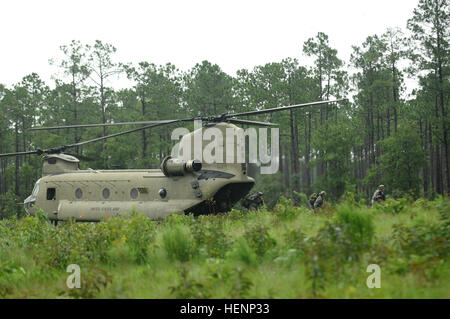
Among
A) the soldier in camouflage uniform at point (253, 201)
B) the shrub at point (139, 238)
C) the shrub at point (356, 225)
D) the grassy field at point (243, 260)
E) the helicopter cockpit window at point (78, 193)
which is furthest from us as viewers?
the helicopter cockpit window at point (78, 193)

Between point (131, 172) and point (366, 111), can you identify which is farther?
point (366, 111)

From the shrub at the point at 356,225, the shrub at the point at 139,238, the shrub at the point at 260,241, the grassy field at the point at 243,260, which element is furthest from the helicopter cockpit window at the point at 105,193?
the shrub at the point at 356,225

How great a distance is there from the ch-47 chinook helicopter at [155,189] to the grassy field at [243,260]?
18.5 feet

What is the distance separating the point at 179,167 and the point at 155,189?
1.45 metres

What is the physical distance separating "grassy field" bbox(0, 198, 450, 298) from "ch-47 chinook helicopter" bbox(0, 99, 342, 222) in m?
5.65

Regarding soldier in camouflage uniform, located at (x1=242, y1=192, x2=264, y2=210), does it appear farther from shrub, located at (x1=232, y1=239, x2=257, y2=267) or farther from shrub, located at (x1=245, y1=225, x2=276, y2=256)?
shrub, located at (x1=232, y1=239, x2=257, y2=267)

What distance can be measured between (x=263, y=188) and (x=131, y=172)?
3035 cm

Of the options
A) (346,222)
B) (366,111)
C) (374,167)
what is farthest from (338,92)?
(346,222)

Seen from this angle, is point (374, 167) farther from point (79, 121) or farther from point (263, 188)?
point (79, 121)

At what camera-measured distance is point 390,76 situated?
155 feet

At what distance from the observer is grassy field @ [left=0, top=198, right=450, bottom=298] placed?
5.99 metres

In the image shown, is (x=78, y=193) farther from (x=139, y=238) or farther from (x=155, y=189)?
(x=139, y=238)

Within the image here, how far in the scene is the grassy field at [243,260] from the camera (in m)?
5.99

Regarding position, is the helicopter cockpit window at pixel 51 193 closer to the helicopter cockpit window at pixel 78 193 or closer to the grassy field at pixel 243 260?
the helicopter cockpit window at pixel 78 193
